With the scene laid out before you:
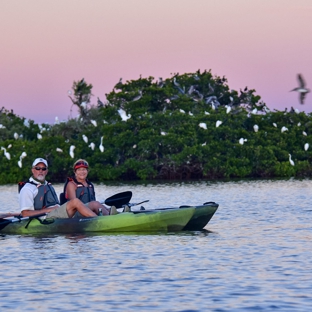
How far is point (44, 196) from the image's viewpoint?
1964cm

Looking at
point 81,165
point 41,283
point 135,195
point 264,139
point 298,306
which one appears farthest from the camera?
point 264,139

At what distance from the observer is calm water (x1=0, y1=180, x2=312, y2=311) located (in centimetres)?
1253

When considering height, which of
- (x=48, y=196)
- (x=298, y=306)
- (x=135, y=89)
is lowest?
(x=298, y=306)

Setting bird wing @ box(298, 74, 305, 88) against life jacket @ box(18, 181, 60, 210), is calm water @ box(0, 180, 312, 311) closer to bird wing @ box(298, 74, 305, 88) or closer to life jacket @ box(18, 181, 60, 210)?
life jacket @ box(18, 181, 60, 210)

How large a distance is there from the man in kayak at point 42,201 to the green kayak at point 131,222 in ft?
→ 0.59

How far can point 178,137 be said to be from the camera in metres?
62.4

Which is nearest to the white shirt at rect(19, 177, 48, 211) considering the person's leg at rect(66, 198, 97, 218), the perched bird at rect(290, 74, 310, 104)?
the person's leg at rect(66, 198, 97, 218)

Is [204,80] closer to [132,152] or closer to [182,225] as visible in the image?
[132,152]

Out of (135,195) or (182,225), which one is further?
(135,195)

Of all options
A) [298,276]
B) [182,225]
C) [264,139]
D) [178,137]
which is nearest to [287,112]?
[264,139]

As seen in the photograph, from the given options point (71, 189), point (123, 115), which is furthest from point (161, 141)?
point (71, 189)

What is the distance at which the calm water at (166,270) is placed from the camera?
12531 millimetres

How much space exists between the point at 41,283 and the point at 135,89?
5223 cm

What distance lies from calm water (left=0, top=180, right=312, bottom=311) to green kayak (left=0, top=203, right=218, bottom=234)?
0.22m
